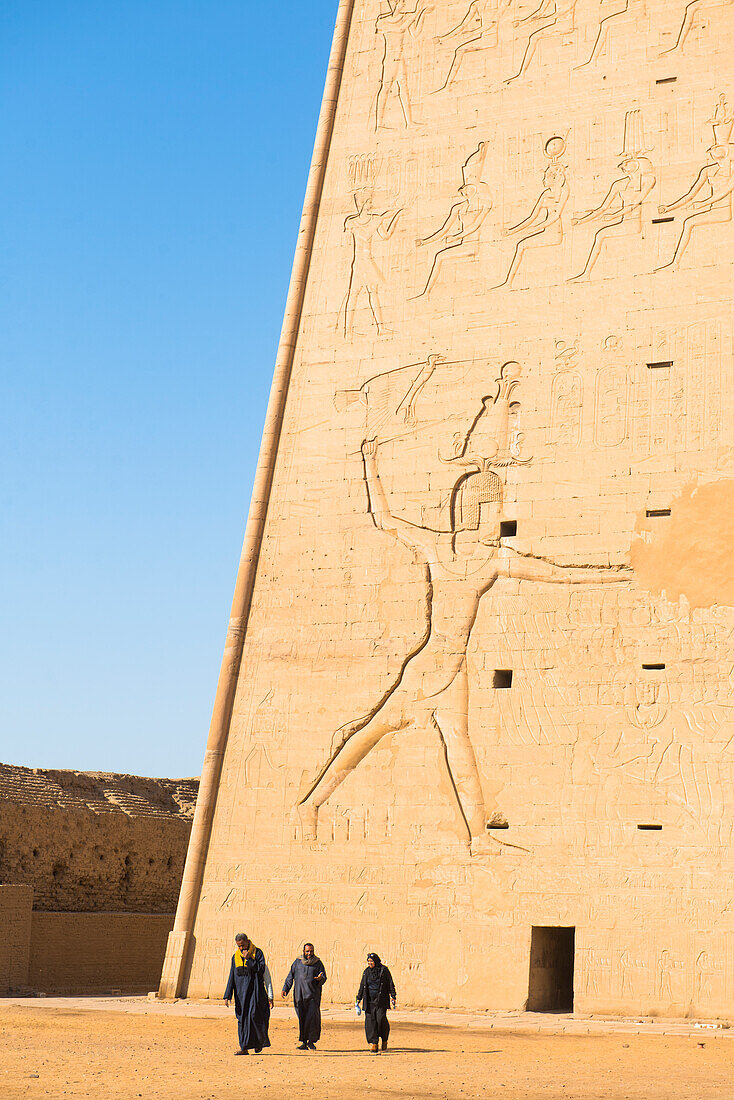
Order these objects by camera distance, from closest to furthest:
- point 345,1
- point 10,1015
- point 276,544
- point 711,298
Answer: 1. point 10,1015
2. point 711,298
3. point 276,544
4. point 345,1

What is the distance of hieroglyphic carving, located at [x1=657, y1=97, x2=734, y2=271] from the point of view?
45.9 ft

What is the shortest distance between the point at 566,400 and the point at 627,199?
2.28 m

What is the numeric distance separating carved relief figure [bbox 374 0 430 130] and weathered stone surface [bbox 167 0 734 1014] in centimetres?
6

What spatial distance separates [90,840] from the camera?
19.6m

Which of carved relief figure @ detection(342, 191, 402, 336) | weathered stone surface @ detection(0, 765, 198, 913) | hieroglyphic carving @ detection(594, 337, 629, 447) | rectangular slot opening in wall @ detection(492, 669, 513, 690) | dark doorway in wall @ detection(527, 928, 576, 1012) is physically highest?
carved relief figure @ detection(342, 191, 402, 336)

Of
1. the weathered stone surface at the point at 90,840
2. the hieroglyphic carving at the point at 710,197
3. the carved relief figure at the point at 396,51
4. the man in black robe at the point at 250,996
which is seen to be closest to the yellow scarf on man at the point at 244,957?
the man in black robe at the point at 250,996

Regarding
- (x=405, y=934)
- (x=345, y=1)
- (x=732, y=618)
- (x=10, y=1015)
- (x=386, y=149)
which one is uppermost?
(x=345, y=1)

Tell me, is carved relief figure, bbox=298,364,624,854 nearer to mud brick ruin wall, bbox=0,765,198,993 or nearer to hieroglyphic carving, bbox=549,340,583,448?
hieroglyphic carving, bbox=549,340,583,448

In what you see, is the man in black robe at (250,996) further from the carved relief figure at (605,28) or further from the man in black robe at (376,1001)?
the carved relief figure at (605,28)

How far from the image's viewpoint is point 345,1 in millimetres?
16812

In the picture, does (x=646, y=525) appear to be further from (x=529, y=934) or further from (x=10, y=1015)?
(x=10, y=1015)

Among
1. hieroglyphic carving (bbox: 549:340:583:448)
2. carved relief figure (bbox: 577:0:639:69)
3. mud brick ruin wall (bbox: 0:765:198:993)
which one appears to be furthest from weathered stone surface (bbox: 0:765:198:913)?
carved relief figure (bbox: 577:0:639:69)

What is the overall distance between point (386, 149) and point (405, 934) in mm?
8809

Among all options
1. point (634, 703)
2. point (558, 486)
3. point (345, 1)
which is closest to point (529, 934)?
point (634, 703)
